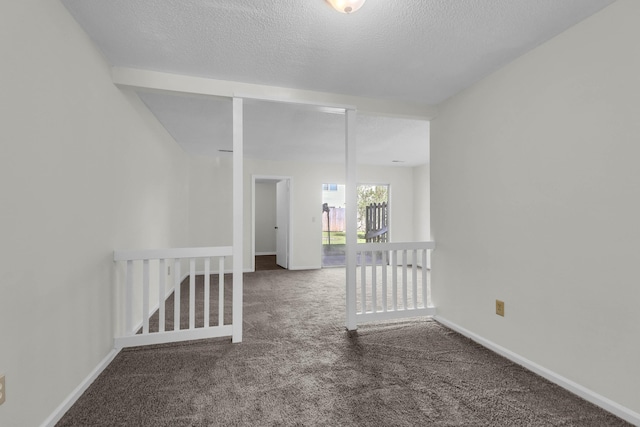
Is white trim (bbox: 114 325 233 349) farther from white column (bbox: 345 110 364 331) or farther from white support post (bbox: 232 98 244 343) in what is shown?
white column (bbox: 345 110 364 331)

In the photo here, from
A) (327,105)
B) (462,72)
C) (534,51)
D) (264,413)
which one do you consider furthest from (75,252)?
(534,51)

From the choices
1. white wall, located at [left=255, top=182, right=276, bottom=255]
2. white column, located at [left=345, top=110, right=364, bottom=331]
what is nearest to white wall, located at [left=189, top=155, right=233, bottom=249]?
white wall, located at [left=255, top=182, right=276, bottom=255]

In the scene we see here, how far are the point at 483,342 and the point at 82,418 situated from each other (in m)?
2.62

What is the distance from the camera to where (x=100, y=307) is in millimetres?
2055

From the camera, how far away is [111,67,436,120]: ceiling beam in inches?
90.6

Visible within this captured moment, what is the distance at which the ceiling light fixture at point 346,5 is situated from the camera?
1.51m

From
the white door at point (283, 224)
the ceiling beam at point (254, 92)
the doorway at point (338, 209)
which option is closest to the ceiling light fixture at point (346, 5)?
the ceiling beam at point (254, 92)

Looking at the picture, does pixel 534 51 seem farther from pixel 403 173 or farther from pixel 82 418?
pixel 403 173

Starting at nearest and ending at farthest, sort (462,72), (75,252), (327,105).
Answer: (75,252)
(462,72)
(327,105)

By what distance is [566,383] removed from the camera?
1.82m

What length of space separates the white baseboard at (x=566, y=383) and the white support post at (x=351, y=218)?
0.98 metres

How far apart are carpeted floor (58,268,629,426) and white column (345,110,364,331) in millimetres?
214

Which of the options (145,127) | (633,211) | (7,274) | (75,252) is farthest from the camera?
(145,127)

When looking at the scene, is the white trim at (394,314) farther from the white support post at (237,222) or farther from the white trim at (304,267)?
the white trim at (304,267)
